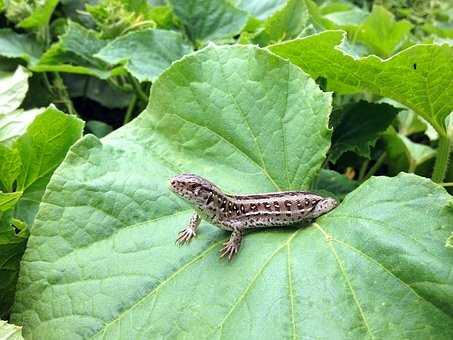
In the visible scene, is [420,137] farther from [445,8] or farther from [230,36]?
[445,8]

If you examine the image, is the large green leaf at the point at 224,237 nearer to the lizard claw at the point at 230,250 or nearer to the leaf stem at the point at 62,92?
the lizard claw at the point at 230,250

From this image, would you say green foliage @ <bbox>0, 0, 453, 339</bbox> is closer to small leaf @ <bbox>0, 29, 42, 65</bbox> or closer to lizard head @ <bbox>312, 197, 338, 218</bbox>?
lizard head @ <bbox>312, 197, 338, 218</bbox>

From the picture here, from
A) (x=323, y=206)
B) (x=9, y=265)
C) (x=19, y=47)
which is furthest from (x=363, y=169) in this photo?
(x=19, y=47)

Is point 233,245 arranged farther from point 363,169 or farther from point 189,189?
point 363,169

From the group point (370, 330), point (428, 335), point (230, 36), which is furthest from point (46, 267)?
point (230, 36)

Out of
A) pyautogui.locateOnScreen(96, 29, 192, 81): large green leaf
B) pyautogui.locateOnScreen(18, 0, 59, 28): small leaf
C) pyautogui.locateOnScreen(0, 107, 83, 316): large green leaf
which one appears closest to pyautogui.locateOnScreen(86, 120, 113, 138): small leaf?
pyautogui.locateOnScreen(96, 29, 192, 81): large green leaf

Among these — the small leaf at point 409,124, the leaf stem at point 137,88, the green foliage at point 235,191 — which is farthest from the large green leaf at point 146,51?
the small leaf at point 409,124
